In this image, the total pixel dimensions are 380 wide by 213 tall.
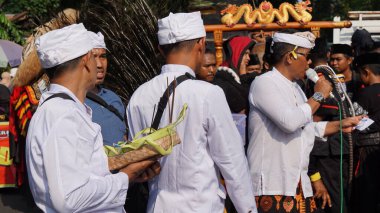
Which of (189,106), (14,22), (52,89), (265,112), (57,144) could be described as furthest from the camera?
(14,22)

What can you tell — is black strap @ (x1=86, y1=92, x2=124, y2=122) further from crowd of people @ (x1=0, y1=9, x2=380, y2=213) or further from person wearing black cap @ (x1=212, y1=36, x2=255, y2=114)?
person wearing black cap @ (x1=212, y1=36, x2=255, y2=114)

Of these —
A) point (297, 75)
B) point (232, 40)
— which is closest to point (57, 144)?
point (297, 75)

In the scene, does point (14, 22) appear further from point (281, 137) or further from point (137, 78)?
point (281, 137)

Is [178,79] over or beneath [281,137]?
over

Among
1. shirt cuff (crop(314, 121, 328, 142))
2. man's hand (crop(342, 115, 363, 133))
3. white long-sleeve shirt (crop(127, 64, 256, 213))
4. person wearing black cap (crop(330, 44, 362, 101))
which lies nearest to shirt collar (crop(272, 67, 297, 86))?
shirt cuff (crop(314, 121, 328, 142))

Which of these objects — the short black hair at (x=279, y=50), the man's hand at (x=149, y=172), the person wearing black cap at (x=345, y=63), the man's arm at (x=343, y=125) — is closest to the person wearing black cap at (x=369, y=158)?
the person wearing black cap at (x=345, y=63)

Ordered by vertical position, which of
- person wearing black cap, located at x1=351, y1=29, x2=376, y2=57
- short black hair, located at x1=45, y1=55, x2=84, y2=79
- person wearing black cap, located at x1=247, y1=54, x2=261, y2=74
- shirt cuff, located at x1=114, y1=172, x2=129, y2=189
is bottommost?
person wearing black cap, located at x1=351, y1=29, x2=376, y2=57

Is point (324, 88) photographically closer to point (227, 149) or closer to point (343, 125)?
point (343, 125)

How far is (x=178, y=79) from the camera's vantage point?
4.03 m

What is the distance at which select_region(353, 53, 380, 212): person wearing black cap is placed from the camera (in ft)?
24.4

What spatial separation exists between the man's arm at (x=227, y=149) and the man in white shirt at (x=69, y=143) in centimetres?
74

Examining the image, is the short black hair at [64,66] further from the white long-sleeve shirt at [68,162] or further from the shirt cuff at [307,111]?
the shirt cuff at [307,111]

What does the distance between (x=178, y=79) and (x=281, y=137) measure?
1.19 metres

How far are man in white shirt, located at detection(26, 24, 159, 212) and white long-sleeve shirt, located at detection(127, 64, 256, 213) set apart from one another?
→ 2.29 ft
